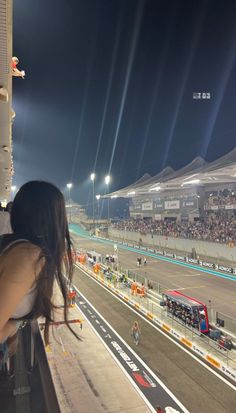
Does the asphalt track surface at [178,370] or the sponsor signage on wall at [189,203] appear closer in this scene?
the asphalt track surface at [178,370]

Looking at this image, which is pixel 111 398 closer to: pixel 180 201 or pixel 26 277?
pixel 26 277

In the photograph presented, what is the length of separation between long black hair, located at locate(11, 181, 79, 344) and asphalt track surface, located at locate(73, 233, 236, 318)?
17.6 meters

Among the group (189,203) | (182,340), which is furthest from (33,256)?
(189,203)

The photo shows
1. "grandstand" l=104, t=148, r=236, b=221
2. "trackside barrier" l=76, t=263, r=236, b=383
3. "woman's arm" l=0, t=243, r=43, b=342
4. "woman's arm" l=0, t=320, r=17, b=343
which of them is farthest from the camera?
"grandstand" l=104, t=148, r=236, b=221

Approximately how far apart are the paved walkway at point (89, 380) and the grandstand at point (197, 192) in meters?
27.2

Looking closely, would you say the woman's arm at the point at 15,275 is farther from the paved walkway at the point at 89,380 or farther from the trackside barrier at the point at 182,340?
the trackside barrier at the point at 182,340

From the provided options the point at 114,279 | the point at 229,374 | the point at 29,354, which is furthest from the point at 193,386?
the point at 114,279

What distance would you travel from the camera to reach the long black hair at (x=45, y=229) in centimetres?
153

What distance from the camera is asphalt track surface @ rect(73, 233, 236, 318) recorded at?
21.0 m

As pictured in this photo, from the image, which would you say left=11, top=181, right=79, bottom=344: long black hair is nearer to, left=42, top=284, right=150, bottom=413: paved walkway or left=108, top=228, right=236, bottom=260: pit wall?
left=42, top=284, right=150, bottom=413: paved walkway

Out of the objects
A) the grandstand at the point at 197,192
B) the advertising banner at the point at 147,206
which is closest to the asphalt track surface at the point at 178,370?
the grandstand at the point at 197,192

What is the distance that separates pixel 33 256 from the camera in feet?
4.53

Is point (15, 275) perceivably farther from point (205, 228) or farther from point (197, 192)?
point (197, 192)

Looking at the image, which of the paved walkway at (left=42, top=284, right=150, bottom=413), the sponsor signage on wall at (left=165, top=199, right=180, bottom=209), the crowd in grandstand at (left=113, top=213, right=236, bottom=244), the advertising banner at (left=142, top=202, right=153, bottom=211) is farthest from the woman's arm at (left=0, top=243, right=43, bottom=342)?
the advertising banner at (left=142, top=202, right=153, bottom=211)
